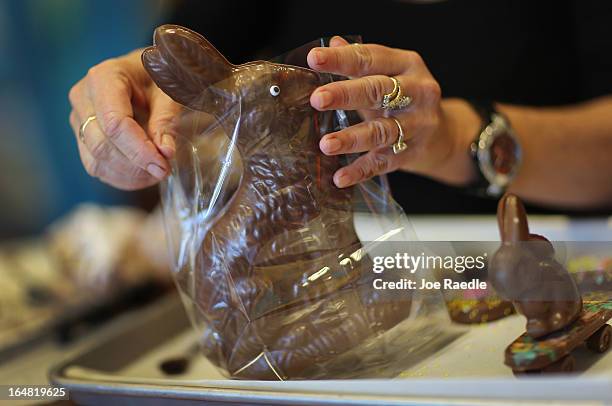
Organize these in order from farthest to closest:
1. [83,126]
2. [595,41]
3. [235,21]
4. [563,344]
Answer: [235,21]
[595,41]
[83,126]
[563,344]

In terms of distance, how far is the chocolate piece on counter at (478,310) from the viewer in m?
0.41

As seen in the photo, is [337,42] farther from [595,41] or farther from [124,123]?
[595,41]

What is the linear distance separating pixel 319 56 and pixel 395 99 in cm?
7

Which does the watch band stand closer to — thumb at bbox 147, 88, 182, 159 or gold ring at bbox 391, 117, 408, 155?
gold ring at bbox 391, 117, 408, 155

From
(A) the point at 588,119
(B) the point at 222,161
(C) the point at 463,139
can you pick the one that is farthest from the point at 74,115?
(A) the point at 588,119

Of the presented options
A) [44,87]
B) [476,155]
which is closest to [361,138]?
[476,155]

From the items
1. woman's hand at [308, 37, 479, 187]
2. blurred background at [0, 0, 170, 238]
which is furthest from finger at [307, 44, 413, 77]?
blurred background at [0, 0, 170, 238]

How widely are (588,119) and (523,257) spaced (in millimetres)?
476

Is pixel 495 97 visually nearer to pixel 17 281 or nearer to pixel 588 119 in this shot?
pixel 588 119

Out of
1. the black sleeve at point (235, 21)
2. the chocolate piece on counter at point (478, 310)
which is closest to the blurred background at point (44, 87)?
the black sleeve at point (235, 21)

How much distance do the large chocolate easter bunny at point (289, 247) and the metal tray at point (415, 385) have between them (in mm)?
31

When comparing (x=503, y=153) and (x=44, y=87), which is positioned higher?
(x=44, y=87)

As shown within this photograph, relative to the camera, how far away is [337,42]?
422 mm

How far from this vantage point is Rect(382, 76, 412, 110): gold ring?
0.42 meters
